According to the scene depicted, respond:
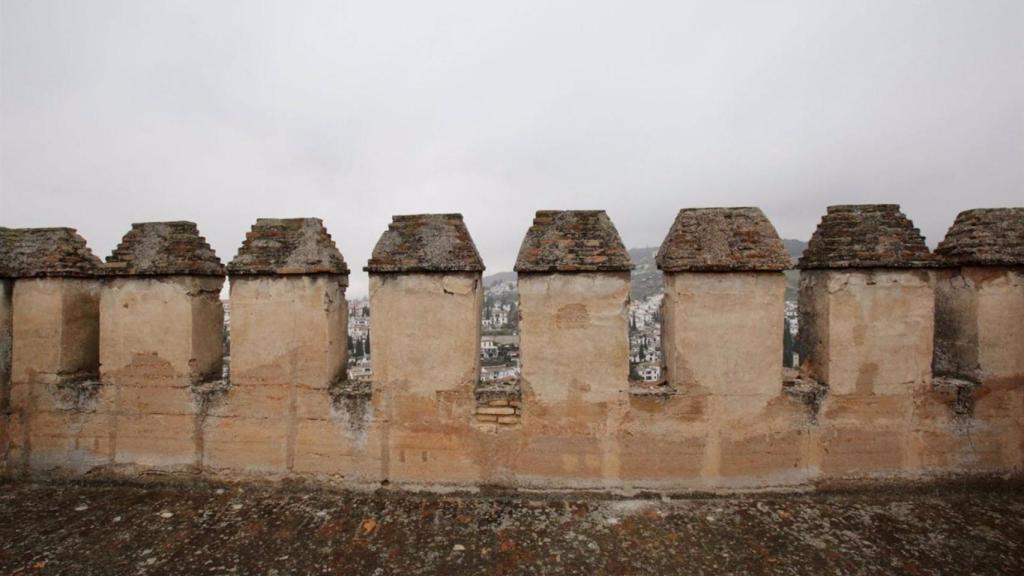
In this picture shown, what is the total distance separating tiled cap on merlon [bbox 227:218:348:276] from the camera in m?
4.88

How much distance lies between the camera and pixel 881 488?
4.68 m

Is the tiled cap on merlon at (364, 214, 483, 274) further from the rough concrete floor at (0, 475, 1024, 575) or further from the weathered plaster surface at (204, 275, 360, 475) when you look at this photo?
the rough concrete floor at (0, 475, 1024, 575)

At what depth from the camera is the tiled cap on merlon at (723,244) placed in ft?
15.0

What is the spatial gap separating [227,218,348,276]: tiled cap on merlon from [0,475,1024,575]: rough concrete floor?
90.1 inches

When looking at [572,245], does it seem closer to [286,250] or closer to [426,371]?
[426,371]

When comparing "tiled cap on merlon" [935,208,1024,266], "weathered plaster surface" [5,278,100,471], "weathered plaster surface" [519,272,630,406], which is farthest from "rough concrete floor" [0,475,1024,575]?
"tiled cap on merlon" [935,208,1024,266]

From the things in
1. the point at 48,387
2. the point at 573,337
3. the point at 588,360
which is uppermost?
the point at 573,337

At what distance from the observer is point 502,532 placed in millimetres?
4152

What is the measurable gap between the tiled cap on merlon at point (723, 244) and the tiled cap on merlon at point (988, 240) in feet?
5.52

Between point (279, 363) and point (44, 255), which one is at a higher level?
point (44, 255)

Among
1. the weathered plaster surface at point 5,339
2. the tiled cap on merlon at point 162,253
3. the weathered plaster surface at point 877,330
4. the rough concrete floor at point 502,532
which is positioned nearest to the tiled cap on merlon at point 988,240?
the weathered plaster surface at point 877,330

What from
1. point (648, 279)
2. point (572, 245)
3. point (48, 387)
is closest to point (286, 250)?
point (572, 245)

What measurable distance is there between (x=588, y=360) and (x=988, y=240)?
13.6 ft

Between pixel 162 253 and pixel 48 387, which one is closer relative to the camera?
pixel 162 253
